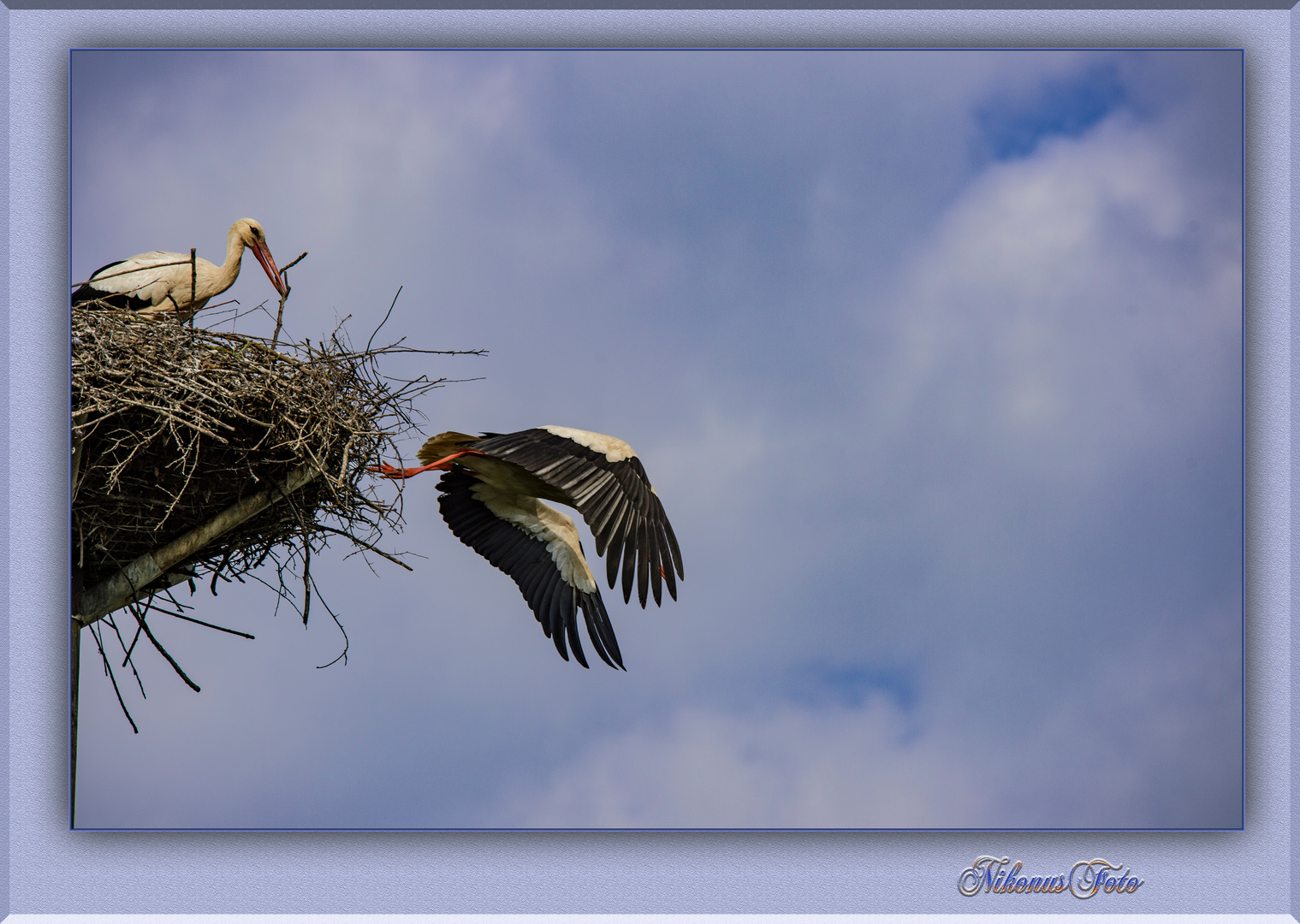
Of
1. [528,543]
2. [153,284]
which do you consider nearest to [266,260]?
[153,284]

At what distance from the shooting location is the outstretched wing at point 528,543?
4621mm

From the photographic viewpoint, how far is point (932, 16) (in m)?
3.44

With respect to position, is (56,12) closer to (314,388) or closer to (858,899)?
(314,388)

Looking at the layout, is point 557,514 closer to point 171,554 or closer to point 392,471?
point 392,471

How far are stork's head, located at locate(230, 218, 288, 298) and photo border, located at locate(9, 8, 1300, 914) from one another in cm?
114

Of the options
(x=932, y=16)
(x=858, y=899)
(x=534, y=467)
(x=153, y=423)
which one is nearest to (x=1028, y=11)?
(x=932, y=16)

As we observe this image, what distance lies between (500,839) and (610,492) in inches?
48.2

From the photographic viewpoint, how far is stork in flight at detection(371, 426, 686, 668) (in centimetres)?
360

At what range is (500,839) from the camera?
3.22 m

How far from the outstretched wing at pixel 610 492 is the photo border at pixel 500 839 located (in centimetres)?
86
